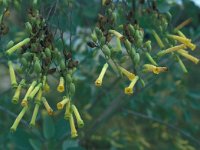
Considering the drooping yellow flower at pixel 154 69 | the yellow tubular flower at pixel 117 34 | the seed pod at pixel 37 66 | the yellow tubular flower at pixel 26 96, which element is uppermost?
the yellow tubular flower at pixel 117 34

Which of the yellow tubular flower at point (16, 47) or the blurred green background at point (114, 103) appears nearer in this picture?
the yellow tubular flower at point (16, 47)

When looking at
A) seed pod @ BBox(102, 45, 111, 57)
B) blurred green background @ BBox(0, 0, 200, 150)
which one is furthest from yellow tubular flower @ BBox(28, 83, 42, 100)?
blurred green background @ BBox(0, 0, 200, 150)

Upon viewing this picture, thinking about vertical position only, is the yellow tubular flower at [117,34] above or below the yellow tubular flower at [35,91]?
above

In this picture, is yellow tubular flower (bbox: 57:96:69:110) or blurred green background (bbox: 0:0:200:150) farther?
blurred green background (bbox: 0:0:200:150)

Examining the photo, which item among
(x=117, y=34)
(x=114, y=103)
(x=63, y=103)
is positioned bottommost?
(x=114, y=103)

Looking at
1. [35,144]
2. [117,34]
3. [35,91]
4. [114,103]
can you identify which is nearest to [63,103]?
[35,91]

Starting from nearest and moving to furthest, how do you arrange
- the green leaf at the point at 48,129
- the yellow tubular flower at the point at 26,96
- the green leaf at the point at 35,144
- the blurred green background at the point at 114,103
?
the yellow tubular flower at the point at 26,96 < the green leaf at the point at 35,144 < the green leaf at the point at 48,129 < the blurred green background at the point at 114,103

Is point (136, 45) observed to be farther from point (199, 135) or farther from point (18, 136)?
point (199, 135)

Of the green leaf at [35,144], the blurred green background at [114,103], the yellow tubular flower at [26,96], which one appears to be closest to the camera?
the yellow tubular flower at [26,96]

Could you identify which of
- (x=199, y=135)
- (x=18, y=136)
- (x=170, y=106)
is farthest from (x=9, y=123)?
(x=199, y=135)

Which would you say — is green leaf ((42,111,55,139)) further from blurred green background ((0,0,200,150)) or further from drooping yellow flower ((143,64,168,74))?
drooping yellow flower ((143,64,168,74))

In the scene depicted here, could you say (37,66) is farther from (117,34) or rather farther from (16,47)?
(117,34)

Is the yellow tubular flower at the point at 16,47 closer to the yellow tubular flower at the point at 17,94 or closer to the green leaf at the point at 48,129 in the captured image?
the yellow tubular flower at the point at 17,94

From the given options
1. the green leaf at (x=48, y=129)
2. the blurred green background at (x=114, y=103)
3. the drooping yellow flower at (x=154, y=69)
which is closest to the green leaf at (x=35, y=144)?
the green leaf at (x=48, y=129)
